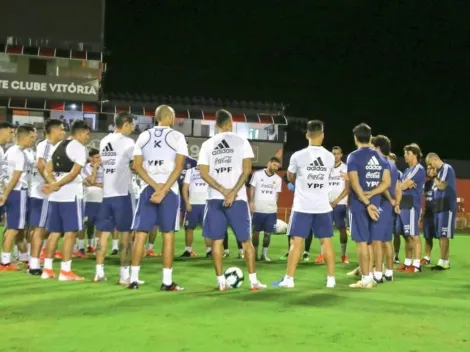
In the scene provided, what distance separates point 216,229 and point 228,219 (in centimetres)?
21

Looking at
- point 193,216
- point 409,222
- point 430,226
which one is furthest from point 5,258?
point 430,226

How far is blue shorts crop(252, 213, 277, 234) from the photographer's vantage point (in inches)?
524

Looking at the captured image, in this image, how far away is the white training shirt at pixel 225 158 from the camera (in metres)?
8.62

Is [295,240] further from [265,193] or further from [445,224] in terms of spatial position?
[445,224]

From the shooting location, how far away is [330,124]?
64.1 metres

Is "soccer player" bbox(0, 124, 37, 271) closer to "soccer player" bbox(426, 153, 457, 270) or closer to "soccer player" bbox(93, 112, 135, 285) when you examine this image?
"soccer player" bbox(93, 112, 135, 285)

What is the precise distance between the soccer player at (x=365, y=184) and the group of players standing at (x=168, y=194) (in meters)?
0.01

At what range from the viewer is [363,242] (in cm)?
940

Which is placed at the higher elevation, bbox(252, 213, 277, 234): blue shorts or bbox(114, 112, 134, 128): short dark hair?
bbox(114, 112, 134, 128): short dark hair

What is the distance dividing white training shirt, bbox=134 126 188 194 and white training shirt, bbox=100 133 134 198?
0.63 metres

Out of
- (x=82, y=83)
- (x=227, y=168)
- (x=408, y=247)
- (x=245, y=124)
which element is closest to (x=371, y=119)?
(x=245, y=124)

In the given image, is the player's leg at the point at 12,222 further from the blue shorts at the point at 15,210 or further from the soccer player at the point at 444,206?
the soccer player at the point at 444,206

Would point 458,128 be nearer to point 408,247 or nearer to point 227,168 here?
point 408,247

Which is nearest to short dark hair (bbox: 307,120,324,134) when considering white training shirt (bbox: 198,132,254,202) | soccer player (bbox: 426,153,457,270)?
white training shirt (bbox: 198,132,254,202)
